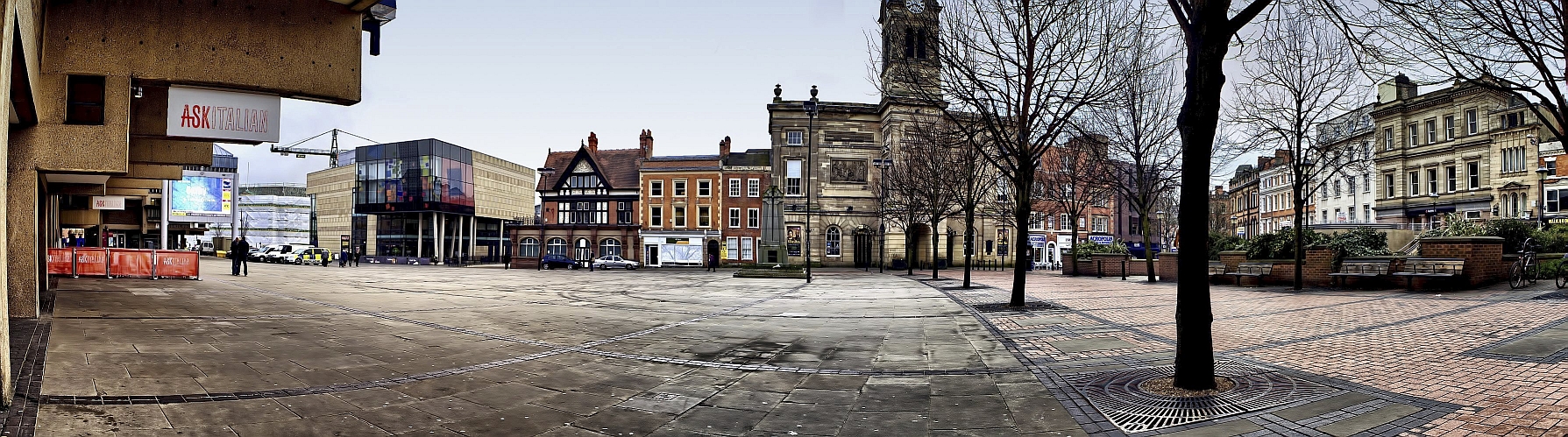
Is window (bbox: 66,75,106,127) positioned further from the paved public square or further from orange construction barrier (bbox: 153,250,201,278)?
orange construction barrier (bbox: 153,250,201,278)

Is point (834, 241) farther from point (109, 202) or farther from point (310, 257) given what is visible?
point (109, 202)

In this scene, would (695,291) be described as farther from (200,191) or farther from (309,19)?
(200,191)

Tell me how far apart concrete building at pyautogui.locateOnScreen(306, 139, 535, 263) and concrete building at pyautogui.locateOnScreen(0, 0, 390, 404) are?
2388 inches

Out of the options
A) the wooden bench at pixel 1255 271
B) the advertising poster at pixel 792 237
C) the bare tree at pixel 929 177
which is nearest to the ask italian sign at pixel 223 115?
the bare tree at pixel 929 177

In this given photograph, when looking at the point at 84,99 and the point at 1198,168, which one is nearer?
→ the point at 1198,168

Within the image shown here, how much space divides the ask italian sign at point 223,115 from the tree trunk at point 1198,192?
12.2 m

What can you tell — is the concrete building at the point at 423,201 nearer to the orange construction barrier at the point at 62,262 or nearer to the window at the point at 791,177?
the window at the point at 791,177

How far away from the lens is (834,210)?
2131 inches

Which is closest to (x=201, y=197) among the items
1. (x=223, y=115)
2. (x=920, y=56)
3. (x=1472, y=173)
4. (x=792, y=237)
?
(x=792, y=237)

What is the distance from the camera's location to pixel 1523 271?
15828 mm

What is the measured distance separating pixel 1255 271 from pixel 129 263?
3395 centimetres

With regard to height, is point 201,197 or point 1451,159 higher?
point 1451,159

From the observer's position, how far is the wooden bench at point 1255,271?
21750 mm

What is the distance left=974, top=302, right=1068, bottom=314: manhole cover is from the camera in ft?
48.6
